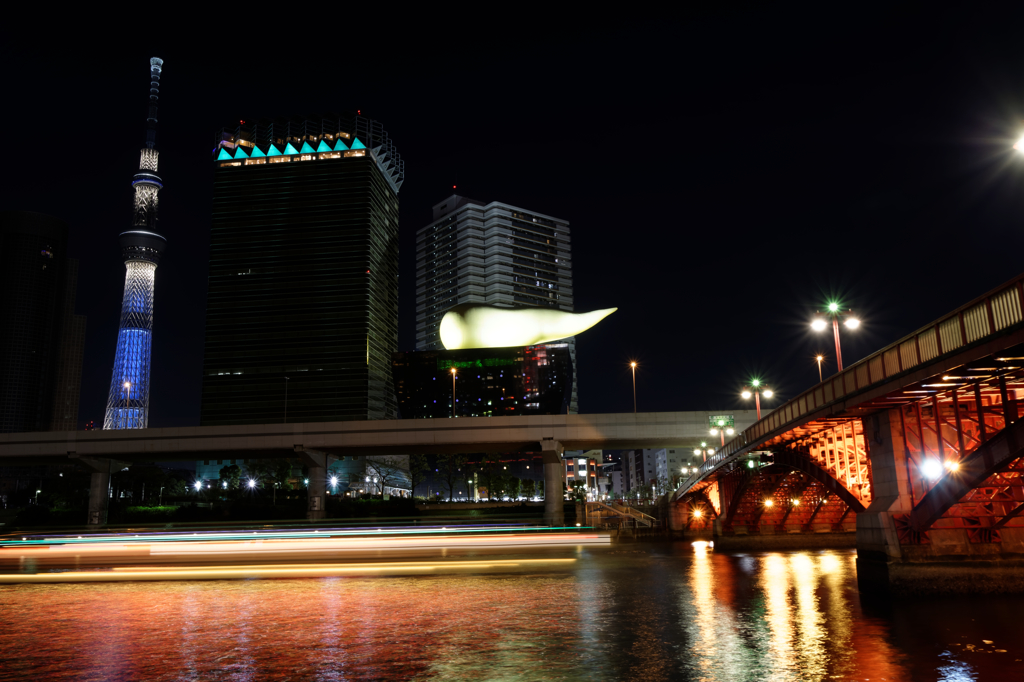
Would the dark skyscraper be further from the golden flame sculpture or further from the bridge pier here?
the bridge pier

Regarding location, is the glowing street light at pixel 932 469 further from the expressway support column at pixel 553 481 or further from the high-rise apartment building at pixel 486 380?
the high-rise apartment building at pixel 486 380

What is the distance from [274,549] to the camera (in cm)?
3969

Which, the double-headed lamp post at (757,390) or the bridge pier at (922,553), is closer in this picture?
the bridge pier at (922,553)

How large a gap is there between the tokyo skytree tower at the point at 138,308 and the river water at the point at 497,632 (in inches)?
5883

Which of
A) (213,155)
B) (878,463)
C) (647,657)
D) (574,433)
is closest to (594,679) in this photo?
(647,657)

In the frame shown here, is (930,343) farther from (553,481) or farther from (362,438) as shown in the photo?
(362,438)

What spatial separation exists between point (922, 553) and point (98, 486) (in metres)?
79.0

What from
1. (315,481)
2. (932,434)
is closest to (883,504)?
(932,434)

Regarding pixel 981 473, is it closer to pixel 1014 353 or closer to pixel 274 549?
pixel 1014 353

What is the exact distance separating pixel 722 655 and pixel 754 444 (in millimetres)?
25082

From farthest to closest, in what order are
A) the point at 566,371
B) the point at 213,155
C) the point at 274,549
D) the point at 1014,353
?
the point at 213,155
the point at 566,371
the point at 274,549
the point at 1014,353

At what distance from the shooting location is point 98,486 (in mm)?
78688

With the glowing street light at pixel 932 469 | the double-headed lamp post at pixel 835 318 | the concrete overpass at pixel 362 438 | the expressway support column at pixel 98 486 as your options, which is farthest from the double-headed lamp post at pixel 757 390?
the expressway support column at pixel 98 486

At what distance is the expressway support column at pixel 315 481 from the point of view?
7406 centimetres
